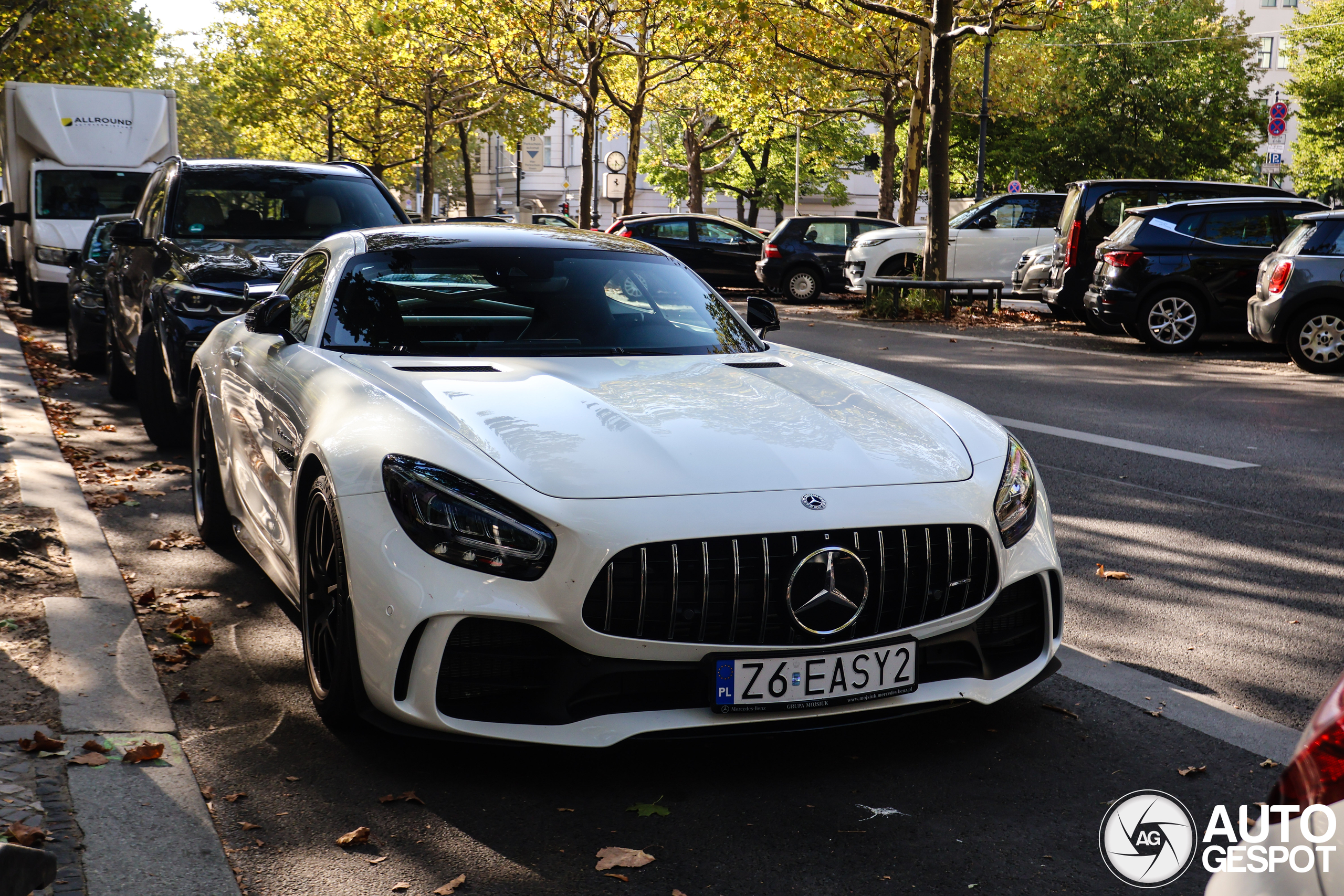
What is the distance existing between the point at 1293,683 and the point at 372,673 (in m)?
2.89

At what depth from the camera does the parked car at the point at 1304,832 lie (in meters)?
1.59

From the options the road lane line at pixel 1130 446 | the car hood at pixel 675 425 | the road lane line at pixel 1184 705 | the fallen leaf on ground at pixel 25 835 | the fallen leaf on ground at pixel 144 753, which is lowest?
the fallen leaf on ground at pixel 144 753

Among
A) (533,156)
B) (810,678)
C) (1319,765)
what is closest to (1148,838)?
(810,678)

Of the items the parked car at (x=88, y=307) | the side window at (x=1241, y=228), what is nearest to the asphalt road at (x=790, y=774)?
the parked car at (x=88, y=307)

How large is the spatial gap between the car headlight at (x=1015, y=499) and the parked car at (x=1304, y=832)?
187 centimetres

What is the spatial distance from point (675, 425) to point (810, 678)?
0.81 m

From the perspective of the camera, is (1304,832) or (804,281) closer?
(1304,832)

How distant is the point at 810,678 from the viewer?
11.1 feet

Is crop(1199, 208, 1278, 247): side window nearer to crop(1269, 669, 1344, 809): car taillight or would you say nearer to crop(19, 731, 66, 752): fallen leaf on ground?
crop(19, 731, 66, 752): fallen leaf on ground

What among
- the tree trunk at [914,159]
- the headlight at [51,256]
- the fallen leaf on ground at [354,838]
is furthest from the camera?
the tree trunk at [914,159]

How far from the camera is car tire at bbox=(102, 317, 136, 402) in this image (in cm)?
1053

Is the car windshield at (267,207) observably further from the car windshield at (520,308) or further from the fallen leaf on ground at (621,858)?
the fallen leaf on ground at (621,858)

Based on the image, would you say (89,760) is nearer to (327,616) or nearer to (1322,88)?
(327,616)

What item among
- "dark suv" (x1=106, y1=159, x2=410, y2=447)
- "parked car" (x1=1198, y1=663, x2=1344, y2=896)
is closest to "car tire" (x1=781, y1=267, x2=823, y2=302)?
"dark suv" (x1=106, y1=159, x2=410, y2=447)
